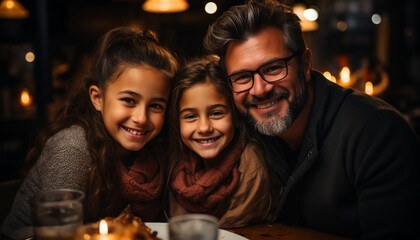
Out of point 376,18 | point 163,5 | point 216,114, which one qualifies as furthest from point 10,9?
point 376,18

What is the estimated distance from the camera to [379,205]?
5.15ft

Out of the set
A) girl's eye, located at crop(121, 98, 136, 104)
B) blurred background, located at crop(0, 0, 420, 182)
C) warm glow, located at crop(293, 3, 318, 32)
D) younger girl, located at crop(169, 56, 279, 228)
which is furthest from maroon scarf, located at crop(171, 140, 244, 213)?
warm glow, located at crop(293, 3, 318, 32)

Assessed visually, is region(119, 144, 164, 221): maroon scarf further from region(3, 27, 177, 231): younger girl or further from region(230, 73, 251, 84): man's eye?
region(230, 73, 251, 84): man's eye

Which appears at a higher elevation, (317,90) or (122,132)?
(317,90)

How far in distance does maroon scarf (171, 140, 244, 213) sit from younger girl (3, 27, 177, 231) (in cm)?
13

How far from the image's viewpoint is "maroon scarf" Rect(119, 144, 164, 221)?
6.46 feet

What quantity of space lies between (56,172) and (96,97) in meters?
0.58

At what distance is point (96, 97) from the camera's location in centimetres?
209

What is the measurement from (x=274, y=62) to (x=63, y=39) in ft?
17.0

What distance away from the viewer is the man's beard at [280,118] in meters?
1.92

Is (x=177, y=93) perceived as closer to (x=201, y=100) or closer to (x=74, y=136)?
(x=201, y=100)

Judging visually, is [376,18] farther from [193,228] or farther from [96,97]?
[193,228]

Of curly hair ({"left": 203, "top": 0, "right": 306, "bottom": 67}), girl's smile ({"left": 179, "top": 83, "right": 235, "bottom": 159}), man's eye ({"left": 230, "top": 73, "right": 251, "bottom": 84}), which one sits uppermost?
curly hair ({"left": 203, "top": 0, "right": 306, "bottom": 67})

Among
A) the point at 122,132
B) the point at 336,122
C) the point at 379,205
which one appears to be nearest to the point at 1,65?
the point at 122,132
